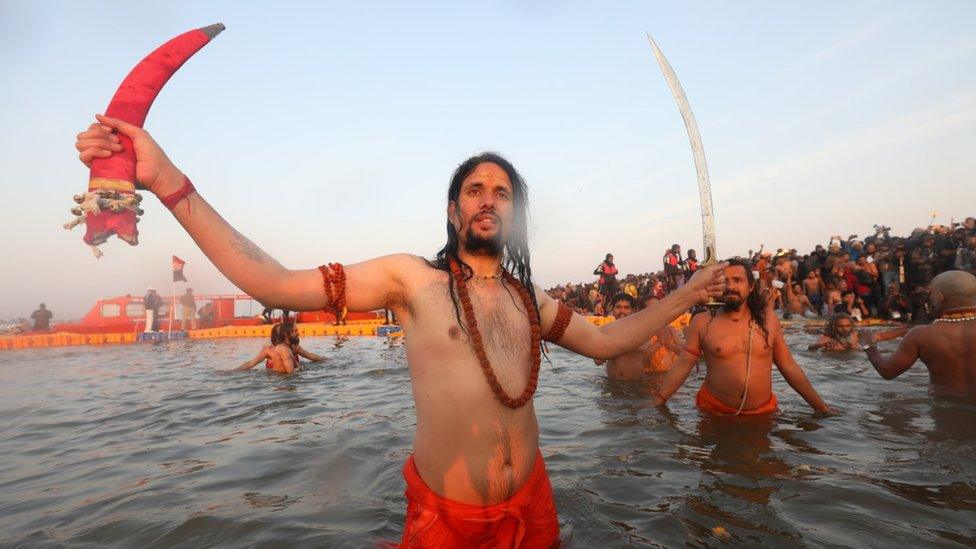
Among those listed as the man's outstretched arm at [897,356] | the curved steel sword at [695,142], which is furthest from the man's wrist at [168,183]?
the man's outstretched arm at [897,356]

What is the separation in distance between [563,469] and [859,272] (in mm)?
14387

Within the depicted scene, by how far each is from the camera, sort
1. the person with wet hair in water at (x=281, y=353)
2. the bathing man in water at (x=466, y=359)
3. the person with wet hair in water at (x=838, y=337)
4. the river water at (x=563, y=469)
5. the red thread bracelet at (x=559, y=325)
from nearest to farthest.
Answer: the bathing man in water at (x=466, y=359), the red thread bracelet at (x=559, y=325), the river water at (x=563, y=469), the person with wet hair in water at (x=838, y=337), the person with wet hair in water at (x=281, y=353)

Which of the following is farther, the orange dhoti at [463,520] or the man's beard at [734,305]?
the man's beard at [734,305]

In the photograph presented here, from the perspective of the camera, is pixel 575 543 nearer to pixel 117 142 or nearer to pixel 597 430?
pixel 597 430

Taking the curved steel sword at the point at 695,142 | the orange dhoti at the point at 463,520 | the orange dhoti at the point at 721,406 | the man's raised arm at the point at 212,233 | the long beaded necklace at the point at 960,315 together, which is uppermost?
the curved steel sword at the point at 695,142

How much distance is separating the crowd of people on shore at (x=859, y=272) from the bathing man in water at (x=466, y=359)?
26.5 ft

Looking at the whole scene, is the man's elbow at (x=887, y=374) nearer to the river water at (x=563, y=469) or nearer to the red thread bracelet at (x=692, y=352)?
the river water at (x=563, y=469)

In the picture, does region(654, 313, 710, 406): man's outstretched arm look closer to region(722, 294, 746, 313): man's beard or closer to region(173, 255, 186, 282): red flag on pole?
region(722, 294, 746, 313): man's beard

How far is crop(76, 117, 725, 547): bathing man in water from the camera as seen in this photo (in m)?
2.32

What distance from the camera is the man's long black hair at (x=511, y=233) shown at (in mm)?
2773

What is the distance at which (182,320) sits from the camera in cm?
2477

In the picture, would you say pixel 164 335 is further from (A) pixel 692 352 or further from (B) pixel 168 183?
(B) pixel 168 183

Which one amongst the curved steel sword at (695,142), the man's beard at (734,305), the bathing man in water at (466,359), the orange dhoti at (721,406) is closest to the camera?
the bathing man in water at (466,359)

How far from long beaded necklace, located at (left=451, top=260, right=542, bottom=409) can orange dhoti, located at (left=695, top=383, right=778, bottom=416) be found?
11.9ft
